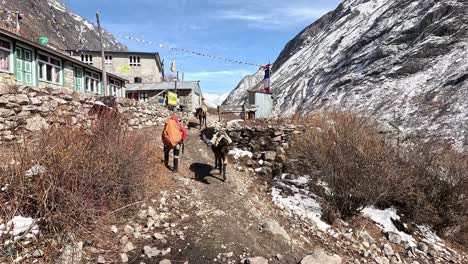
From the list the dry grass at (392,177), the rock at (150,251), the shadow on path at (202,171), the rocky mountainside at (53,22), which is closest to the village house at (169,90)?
the shadow on path at (202,171)

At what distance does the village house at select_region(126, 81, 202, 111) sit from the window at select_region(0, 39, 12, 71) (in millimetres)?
18296

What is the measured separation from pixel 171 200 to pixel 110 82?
23.3m

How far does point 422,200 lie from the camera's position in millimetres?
9609

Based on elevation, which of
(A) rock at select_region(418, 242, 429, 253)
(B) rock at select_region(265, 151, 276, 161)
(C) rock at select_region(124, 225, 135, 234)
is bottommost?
(A) rock at select_region(418, 242, 429, 253)

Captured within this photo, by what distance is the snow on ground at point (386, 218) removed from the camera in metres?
8.68

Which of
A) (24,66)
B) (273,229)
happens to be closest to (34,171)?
(273,229)

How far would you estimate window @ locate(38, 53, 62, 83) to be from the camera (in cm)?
1794

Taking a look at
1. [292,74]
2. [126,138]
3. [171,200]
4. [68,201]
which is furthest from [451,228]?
[292,74]

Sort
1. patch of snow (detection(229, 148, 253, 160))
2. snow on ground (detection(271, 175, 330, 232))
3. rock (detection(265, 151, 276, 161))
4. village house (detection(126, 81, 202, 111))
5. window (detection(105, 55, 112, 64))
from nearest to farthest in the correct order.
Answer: snow on ground (detection(271, 175, 330, 232)) → rock (detection(265, 151, 276, 161)) → patch of snow (detection(229, 148, 253, 160)) → village house (detection(126, 81, 202, 111)) → window (detection(105, 55, 112, 64))

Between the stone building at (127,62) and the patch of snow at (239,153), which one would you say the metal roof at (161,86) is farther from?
the patch of snow at (239,153)

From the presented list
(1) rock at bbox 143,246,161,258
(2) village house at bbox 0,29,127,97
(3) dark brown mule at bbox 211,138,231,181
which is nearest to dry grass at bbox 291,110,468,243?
(3) dark brown mule at bbox 211,138,231,181

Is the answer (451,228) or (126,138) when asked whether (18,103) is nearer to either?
(126,138)

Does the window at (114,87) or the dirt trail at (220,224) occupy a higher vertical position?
the window at (114,87)

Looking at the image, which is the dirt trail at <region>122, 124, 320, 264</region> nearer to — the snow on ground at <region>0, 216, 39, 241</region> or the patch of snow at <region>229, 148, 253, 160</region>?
the snow on ground at <region>0, 216, 39, 241</region>
